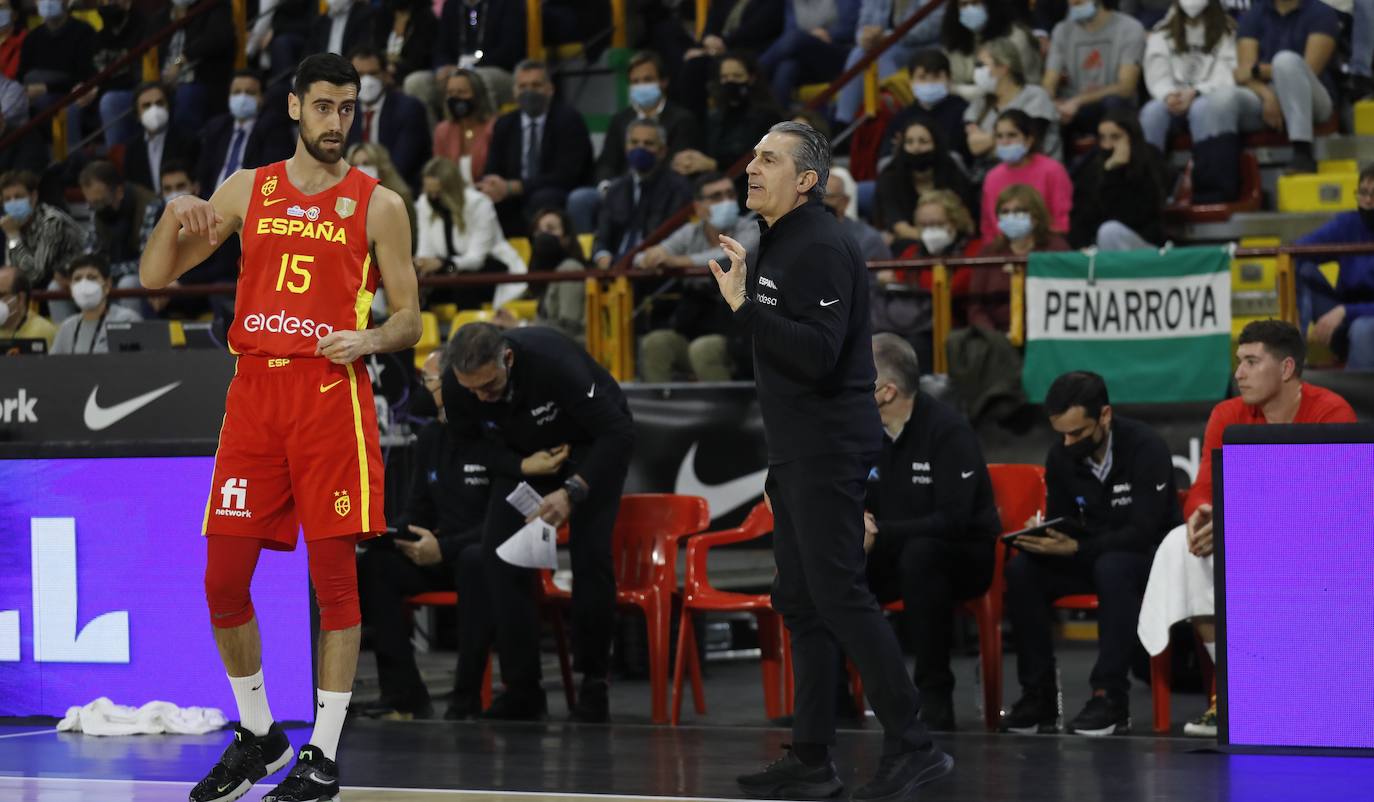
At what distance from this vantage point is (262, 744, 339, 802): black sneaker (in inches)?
207

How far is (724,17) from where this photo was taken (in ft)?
47.9

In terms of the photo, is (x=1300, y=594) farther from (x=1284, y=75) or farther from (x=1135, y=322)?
(x=1284, y=75)

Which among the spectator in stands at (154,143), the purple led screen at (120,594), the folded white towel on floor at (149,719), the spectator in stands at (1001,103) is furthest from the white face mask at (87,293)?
the spectator in stands at (1001,103)

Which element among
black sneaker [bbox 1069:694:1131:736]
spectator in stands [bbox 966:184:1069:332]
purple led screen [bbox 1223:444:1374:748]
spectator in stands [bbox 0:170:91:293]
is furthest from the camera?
spectator in stands [bbox 0:170:91:293]

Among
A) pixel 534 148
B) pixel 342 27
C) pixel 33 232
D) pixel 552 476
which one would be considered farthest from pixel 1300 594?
pixel 342 27

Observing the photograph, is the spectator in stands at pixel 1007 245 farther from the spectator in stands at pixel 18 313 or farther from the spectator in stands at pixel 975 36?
the spectator in stands at pixel 18 313

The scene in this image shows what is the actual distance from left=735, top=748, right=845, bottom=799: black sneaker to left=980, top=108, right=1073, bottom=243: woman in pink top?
5.71 meters

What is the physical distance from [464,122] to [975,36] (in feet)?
12.3

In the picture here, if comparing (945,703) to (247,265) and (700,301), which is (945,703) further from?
(700,301)

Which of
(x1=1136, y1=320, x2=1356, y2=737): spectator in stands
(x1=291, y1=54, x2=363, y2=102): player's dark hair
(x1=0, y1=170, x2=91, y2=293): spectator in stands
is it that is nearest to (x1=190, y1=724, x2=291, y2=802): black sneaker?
(x1=291, y1=54, x2=363, y2=102): player's dark hair

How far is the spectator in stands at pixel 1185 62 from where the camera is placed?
1153 cm

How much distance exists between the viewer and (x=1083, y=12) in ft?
39.6

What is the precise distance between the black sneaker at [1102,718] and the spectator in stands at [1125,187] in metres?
4.00

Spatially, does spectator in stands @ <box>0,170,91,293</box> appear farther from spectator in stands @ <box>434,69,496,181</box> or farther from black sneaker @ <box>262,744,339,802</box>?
black sneaker @ <box>262,744,339,802</box>
